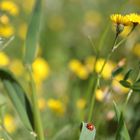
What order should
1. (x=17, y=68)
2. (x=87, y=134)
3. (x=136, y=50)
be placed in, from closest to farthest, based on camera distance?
(x=87, y=134)
(x=136, y=50)
(x=17, y=68)

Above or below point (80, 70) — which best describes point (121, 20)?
above

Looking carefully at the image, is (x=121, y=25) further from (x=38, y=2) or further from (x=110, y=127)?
(x=110, y=127)

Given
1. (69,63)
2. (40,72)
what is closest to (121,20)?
(40,72)

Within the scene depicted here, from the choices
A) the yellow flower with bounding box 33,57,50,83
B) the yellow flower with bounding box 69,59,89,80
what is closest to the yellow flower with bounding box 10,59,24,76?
the yellow flower with bounding box 33,57,50,83

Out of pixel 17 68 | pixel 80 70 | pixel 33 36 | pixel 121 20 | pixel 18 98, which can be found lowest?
pixel 17 68

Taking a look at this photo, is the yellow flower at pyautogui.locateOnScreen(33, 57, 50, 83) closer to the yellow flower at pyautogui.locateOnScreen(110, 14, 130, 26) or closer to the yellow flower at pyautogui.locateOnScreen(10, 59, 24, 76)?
the yellow flower at pyautogui.locateOnScreen(10, 59, 24, 76)

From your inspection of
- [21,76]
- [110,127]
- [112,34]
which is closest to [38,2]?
[110,127]

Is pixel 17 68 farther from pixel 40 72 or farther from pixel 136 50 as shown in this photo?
pixel 136 50
